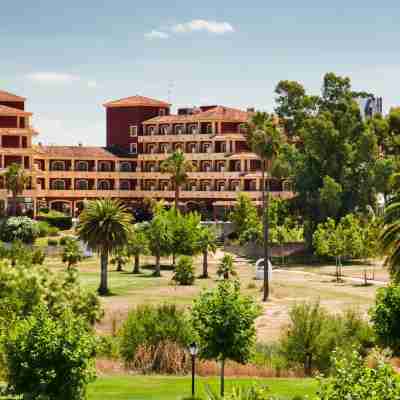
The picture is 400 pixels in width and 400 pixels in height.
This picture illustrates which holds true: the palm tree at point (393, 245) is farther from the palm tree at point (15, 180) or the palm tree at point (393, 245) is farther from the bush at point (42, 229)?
the palm tree at point (15, 180)

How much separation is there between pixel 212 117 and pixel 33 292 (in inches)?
3756

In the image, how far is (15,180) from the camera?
11775 centimetres

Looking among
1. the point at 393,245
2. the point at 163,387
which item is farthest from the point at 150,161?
the point at 163,387

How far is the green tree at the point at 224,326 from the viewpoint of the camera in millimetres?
35031

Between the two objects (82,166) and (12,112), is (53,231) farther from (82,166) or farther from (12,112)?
(82,166)

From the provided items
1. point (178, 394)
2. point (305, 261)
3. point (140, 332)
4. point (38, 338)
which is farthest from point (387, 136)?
point (38, 338)

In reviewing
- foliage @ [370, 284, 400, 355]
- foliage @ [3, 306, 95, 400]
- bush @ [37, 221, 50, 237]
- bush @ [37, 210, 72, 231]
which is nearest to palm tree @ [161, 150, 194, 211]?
bush @ [37, 210, 72, 231]

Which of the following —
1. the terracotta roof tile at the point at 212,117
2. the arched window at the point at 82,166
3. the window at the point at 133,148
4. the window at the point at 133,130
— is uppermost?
the terracotta roof tile at the point at 212,117

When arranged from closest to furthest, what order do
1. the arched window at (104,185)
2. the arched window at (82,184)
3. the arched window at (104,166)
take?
the arched window at (82,184), the arched window at (104,185), the arched window at (104,166)

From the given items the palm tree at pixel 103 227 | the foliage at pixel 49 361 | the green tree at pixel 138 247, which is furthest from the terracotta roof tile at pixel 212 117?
Answer: the foliage at pixel 49 361

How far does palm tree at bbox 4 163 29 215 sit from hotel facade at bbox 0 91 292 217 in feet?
24.4

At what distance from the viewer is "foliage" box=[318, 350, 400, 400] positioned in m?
18.0

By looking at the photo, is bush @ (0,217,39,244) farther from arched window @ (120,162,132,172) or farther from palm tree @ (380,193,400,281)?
palm tree @ (380,193,400,281)

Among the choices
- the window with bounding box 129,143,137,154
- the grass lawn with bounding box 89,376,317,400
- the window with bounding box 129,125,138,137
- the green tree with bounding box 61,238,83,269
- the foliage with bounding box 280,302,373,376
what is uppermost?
the window with bounding box 129,125,138,137
